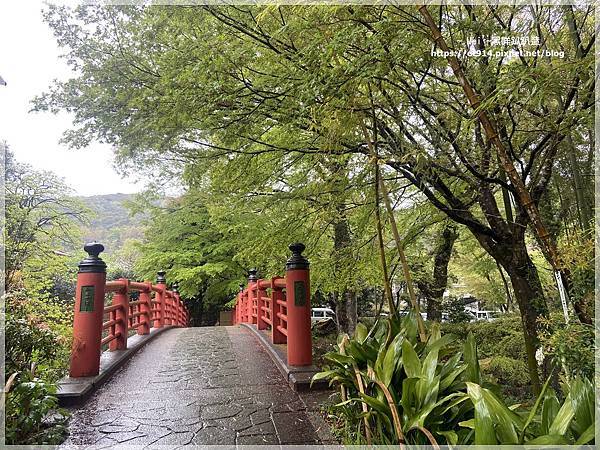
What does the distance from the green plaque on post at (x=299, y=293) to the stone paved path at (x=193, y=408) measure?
75 cm

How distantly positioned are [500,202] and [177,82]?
5529 millimetres

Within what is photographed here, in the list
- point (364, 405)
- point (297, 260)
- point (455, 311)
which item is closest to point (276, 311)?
point (297, 260)

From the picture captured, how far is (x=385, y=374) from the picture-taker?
2143mm

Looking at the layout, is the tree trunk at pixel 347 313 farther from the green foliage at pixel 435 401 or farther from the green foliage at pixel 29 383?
the green foliage at pixel 29 383

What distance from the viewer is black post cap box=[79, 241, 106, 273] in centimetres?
348

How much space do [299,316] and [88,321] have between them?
193 cm

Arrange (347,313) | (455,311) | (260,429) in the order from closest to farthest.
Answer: (260,429)
(347,313)
(455,311)

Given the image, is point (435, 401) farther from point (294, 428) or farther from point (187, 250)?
point (187, 250)

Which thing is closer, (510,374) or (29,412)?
(29,412)

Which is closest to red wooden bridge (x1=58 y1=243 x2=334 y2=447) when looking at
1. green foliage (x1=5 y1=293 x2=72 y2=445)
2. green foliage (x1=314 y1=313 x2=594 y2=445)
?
green foliage (x1=5 y1=293 x2=72 y2=445)

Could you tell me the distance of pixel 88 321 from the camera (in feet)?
11.1

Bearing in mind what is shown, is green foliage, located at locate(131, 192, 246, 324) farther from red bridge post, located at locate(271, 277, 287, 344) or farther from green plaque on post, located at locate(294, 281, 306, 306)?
green plaque on post, located at locate(294, 281, 306, 306)

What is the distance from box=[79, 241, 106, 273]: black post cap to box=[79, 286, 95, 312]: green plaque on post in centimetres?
17

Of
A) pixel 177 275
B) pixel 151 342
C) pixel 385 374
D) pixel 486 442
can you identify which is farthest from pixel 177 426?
pixel 177 275
